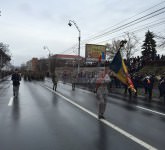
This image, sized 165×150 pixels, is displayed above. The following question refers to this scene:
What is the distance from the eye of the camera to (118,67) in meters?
11.4

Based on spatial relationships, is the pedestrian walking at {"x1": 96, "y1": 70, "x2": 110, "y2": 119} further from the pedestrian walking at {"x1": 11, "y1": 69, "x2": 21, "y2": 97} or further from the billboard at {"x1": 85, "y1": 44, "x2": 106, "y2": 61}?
the billboard at {"x1": 85, "y1": 44, "x2": 106, "y2": 61}

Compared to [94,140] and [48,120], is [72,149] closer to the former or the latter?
[94,140]

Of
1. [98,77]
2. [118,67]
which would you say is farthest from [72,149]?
[118,67]

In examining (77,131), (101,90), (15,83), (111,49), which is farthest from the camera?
(111,49)

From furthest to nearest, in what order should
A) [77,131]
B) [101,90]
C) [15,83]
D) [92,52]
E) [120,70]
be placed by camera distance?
[92,52] → [15,83] → [120,70] → [101,90] → [77,131]

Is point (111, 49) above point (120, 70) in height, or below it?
above

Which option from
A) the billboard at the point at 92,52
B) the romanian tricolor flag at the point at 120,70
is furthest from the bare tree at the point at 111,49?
the romanian tricolor flag at the point at 120,70

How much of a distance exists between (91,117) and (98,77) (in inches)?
55.8

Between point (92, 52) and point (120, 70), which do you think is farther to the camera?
point (92, 52)

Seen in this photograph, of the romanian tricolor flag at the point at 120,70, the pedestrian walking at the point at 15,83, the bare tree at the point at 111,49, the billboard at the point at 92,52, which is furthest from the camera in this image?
the bare tree at the point at 111,49

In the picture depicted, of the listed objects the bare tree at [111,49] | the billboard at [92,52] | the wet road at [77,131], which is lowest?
the wet road at [77,131]

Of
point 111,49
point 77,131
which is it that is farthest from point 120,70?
point 111,49

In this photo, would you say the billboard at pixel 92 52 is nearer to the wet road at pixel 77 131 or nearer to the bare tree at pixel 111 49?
the bare tree at pixel 111 49

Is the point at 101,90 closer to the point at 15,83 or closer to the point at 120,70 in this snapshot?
the point at 120,70
